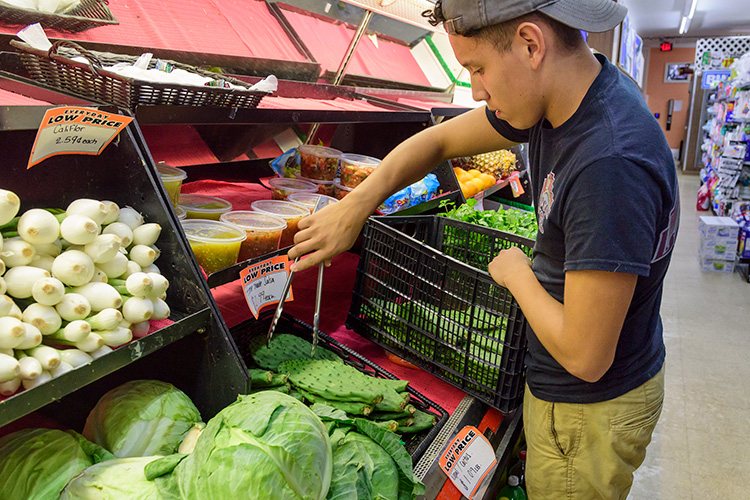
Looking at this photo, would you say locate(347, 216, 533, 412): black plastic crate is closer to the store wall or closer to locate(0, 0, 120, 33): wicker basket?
locate(0, 0, 120, 33): wicker basket

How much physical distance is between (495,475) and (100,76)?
1.72m

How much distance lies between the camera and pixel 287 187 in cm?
222

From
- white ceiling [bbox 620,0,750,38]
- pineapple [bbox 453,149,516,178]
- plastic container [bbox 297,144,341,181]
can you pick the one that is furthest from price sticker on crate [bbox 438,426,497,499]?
white ceiling [bbox 620,0,750,38]

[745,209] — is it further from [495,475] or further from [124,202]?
[124,202]

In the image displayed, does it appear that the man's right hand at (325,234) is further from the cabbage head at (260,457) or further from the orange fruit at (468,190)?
the orange fruit at (468,190)

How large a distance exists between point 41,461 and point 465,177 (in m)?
2.70

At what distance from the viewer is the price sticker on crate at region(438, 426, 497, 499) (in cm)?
158

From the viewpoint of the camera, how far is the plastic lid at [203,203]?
1.77 meters

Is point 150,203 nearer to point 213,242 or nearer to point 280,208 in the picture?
point 213,242

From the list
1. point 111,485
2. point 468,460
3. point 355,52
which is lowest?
point 468,460

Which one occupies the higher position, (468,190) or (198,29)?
(198,29)

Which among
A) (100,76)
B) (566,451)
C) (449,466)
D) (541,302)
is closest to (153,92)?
(100,76)

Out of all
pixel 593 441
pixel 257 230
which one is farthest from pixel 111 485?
pixel 593 441

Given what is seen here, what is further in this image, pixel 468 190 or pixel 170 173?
pixel 468 190
